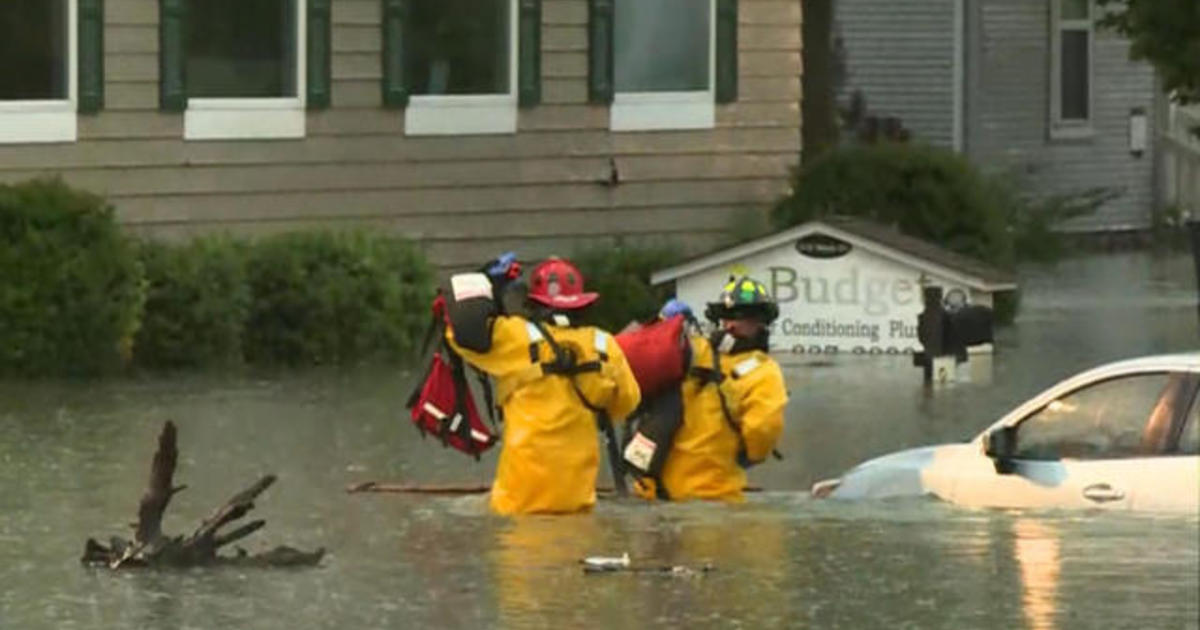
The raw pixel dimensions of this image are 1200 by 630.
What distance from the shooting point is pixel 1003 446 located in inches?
567

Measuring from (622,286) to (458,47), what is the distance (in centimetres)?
232

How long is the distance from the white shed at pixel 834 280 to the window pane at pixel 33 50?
14.8 feet

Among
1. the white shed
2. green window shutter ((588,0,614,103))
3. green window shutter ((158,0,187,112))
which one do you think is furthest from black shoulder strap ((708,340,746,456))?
green window shutter ((588,0,614,103))

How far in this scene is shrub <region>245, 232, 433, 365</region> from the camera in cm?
2266

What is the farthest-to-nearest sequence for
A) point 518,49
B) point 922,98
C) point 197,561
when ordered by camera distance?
point 922,98 < point 518,49 < point 197,561

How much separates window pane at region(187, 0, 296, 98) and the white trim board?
10.3 ft

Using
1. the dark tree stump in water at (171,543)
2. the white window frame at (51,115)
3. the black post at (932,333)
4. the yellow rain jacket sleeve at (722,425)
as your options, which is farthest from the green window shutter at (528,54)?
the dark tree stump in water at (171,543)

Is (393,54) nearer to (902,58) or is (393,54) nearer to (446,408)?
(446,408)

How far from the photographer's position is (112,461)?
1767 cm

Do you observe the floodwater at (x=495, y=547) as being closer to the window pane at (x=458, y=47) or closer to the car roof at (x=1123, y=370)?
the car roof at (x=1123, y=370)

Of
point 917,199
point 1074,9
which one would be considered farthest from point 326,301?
point 1074,9

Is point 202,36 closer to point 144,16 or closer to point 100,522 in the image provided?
point 144,16

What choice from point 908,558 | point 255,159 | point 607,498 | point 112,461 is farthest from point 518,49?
point 908,558

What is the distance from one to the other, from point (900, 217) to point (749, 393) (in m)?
12.2
